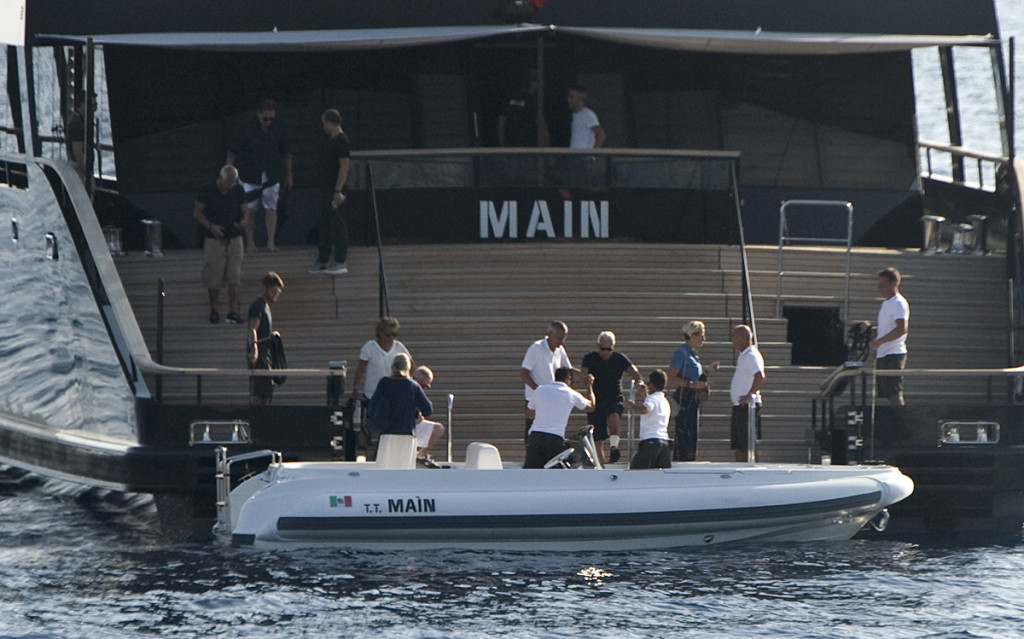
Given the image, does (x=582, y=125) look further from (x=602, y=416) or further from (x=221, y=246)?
(x=602, y=416)

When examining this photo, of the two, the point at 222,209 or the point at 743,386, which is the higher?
the point at 222,209

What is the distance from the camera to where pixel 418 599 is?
34.0 ft

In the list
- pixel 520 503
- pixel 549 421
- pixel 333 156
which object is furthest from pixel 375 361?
pixel 333 156

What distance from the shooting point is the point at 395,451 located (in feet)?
38.8

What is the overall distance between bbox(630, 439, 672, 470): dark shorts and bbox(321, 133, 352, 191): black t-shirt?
4.79 metres

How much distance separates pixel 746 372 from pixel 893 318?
1.40 meters

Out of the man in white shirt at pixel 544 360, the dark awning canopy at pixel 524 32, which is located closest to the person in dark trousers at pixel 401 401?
the man in white shirt at pixel 544 360

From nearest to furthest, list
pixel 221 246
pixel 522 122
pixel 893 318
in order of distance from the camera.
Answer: pixel 893 318
pixel 221 246
pixel 522 122

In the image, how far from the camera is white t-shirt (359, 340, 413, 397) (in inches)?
500

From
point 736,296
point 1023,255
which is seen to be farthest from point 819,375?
point 1023,255

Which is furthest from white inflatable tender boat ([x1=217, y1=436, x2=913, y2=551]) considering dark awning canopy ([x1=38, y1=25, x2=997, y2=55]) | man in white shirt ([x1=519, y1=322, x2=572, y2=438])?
dark awning canopy ([x1=38, y1=25, x2=997, y2=55])

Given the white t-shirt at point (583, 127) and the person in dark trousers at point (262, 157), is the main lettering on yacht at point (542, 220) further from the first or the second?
the person in dark trousers at point (262, 157)

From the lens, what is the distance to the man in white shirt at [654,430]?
11961 millimetres

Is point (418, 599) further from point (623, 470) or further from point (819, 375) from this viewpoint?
point (819, 375)
